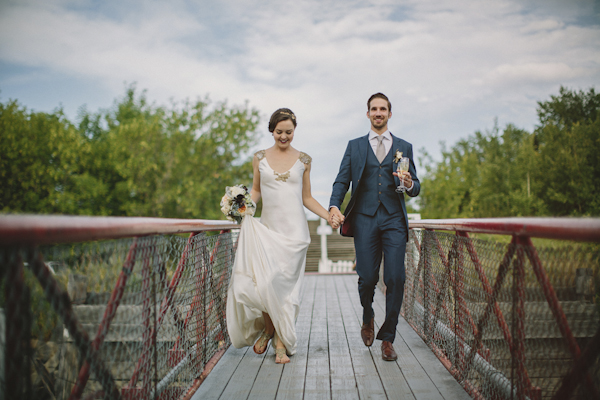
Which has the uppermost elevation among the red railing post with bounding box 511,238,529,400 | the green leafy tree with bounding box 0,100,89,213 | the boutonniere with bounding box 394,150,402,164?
the green leafy tree with bounding box 0,100,89,213

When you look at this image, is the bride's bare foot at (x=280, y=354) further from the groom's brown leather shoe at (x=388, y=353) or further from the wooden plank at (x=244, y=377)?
the groom's brown leather shoe at (x=388, y=353)

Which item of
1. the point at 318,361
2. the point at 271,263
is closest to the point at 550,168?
the point at 318,361

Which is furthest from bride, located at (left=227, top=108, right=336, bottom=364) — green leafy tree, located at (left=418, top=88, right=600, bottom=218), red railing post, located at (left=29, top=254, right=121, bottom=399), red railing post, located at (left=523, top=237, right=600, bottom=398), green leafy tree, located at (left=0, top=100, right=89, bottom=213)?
green leafy tree, located at (left=0, top=100, right=89, bottom=213)

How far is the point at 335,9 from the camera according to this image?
1635 inches

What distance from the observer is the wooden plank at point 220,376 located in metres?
2.60

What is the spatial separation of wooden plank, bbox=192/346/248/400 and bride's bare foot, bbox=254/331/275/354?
0.13m

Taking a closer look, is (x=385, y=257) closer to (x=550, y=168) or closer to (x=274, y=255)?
(x=274, y=255)

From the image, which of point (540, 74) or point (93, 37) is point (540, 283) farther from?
point (540, 74)

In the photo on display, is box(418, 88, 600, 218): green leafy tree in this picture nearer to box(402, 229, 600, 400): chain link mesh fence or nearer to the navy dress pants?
the navy dress pants

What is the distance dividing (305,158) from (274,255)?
2.74 ft

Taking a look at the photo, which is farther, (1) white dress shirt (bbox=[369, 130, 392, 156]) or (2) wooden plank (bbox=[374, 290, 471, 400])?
(1) white dress shirt (bbox=[369, 130, 392, 156])

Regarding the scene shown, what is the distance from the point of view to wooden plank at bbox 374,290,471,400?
2.58 metres

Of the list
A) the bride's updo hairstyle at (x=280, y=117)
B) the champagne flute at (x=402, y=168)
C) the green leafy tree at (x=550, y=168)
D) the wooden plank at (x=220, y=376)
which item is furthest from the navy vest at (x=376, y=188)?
the green leafy tree at (x=550, y=168)

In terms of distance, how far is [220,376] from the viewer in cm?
289
